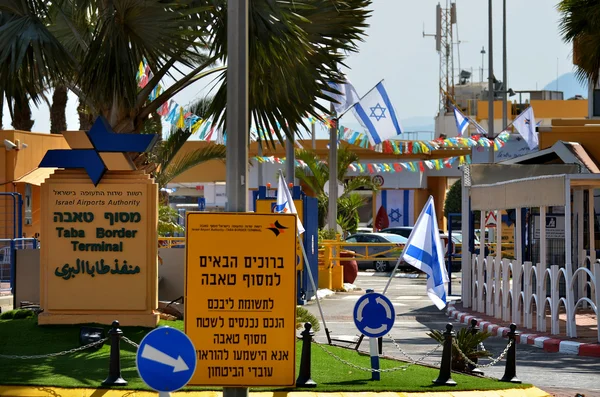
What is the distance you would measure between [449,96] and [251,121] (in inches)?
2415

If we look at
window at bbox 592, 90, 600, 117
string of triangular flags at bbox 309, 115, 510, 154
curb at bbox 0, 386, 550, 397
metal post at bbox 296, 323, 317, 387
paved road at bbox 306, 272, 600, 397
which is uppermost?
window at bbox 592, 90, 600, 117

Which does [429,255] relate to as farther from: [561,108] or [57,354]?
[561,108]

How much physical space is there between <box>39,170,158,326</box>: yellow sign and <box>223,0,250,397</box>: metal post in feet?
13.6

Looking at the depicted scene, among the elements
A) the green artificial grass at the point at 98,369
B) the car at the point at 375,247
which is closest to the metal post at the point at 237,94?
the green artificial grass at the point at 98,369

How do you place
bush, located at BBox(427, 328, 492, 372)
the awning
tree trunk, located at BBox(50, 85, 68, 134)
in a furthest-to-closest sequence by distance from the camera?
tree trunk, located at BBox(50, 85, 68, 134) < the awning < bush, located at BBox(427, 328, 492, 372)

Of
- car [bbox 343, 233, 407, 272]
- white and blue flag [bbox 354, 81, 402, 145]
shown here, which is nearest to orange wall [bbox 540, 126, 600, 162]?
white and blue flag [bbox 354, 81, 402, 145]

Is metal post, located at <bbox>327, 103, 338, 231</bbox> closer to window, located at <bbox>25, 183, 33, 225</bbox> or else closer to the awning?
the awning

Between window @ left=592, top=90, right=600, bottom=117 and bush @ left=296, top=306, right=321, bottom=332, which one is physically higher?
window @ left=592, top=90, right=600, bottom=117

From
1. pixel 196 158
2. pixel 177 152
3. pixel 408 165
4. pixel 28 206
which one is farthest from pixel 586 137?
pixel 408 165

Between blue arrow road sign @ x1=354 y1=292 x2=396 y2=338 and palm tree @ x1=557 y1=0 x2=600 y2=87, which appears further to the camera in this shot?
palm tree @ x1=557 y1=0 x2=600 y2=87

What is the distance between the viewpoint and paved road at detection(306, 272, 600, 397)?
42.8 ft

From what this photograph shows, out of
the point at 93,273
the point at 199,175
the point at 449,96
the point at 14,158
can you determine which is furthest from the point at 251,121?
the point at 449,96

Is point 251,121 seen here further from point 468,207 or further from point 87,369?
point 468,207

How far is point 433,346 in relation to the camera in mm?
16562
